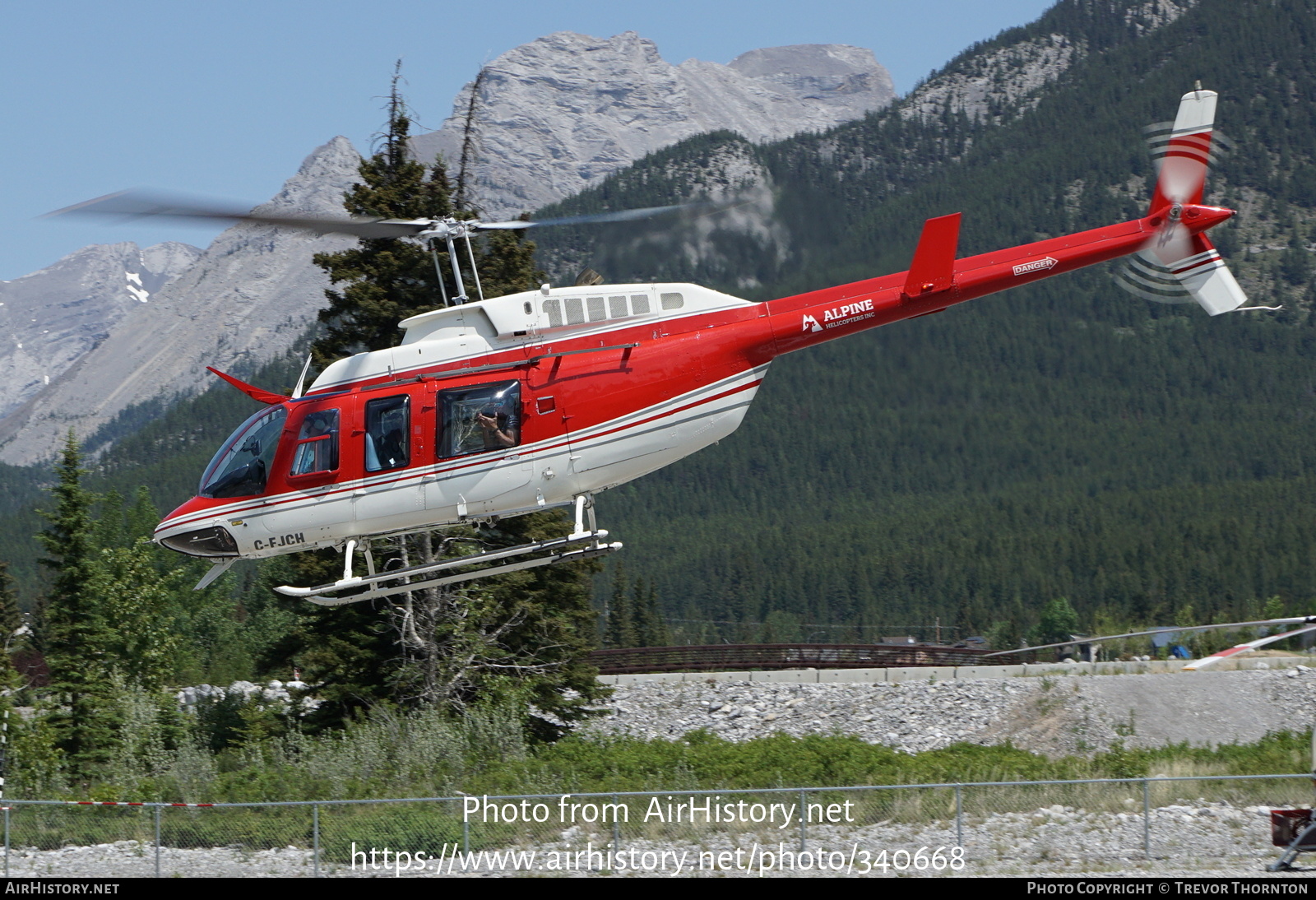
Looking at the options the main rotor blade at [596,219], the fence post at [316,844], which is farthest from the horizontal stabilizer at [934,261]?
the fence post at [316,844]

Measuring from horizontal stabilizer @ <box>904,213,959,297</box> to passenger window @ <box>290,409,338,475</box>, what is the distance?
833cm

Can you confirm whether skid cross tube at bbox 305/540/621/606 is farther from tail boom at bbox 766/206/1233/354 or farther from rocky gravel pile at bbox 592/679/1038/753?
rocky gravel pile at bbox 592/679/1038/753

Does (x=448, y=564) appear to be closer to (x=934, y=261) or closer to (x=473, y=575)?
(x=473, y=575)

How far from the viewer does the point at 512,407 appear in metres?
18.3

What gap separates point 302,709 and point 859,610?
95.7 metres

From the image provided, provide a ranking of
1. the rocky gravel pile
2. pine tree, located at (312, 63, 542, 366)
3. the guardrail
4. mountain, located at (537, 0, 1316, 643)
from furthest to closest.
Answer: mountain, located at (537, 0, 1316, 643)
the guardrail
the rocky gravel pile
pine tree, located at (312, 63, 542, 366)

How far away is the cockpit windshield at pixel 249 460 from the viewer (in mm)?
18703

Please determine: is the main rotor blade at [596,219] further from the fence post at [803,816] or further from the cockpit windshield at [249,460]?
the fence post at [803,816]

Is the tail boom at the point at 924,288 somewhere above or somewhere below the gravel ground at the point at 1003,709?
above

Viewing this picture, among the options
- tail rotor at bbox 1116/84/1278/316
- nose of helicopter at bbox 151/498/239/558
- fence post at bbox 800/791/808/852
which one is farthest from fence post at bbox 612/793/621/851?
tail rotor at bbox 1116/84/1278/316

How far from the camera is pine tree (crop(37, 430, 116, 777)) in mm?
42656

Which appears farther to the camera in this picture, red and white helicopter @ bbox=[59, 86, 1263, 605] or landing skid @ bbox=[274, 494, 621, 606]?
red and white helicopter @ bbox=[59, 86, 1263, 605]

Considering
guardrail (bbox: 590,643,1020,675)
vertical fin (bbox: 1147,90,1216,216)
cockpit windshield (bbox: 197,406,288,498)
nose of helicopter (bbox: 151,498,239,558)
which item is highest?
vertical fin (bbox: 1147,90,1216,216)

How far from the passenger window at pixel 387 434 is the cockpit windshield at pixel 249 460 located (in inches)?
52.5
